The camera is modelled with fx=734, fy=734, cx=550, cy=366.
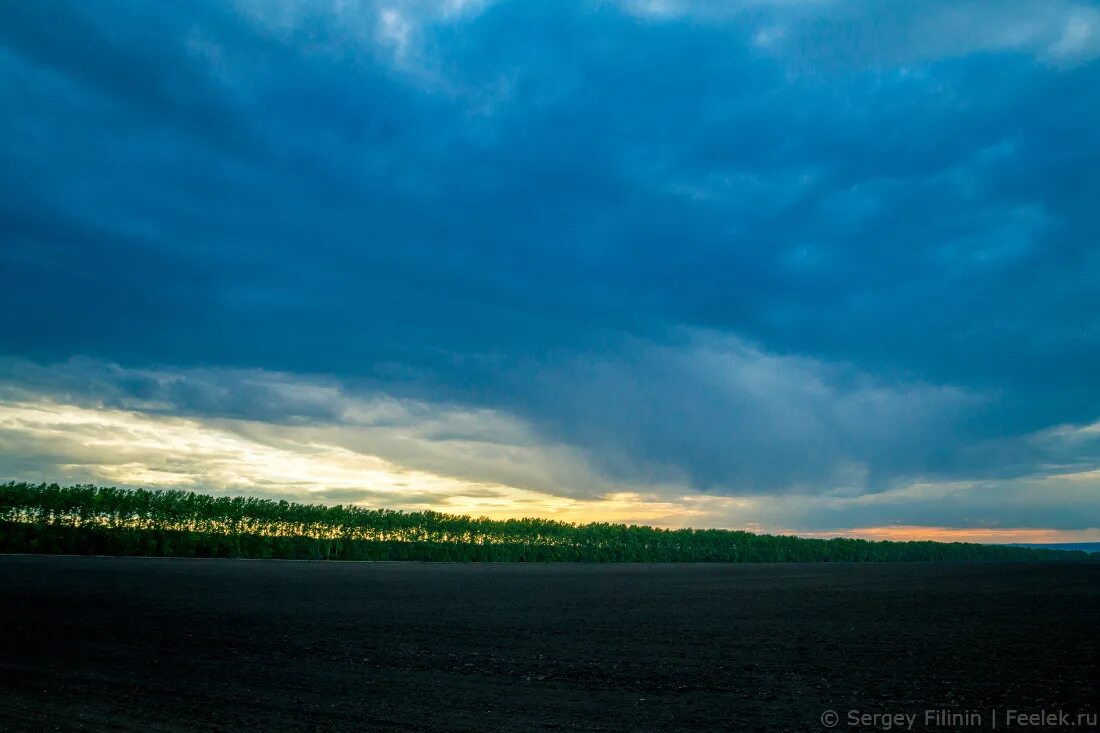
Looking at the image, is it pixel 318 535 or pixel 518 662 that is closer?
pixel 518 662

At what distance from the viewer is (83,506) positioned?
68.4m

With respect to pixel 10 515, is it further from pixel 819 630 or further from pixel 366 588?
pixel 819 630

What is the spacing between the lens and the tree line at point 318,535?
67.0 metres

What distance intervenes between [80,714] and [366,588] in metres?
24.6

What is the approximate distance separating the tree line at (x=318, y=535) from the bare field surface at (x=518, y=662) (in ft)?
152

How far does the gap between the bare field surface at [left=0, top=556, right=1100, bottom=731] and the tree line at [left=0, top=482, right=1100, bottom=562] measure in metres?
46.3

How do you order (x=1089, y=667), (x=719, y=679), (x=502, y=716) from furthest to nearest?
(x=1089, y=667) → (x=719, y=679) → (x=502, y=716)

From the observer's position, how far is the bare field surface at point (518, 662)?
35.0 feet

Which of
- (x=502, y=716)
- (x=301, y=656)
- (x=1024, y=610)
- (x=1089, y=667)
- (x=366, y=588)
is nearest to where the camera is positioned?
(x=502, y=716)

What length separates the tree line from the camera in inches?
2638

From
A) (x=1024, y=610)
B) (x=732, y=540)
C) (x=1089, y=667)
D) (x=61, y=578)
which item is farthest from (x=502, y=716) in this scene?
(x=732, y=540)

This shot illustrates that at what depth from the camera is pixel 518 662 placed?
14656 millimetres

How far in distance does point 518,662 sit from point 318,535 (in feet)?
237

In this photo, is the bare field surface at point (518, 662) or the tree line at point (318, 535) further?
the tree line at point (318, 535)
